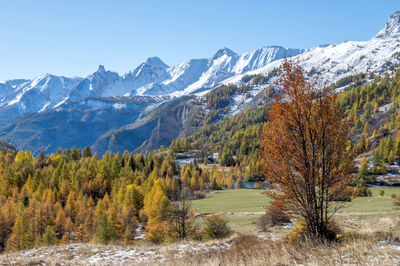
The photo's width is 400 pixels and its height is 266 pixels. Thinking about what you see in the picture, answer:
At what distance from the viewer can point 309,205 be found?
40.0 feet

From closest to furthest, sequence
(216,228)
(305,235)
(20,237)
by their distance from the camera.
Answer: (305,235) → (216,228) → (20,237)

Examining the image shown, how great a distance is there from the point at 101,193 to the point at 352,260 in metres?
97.0

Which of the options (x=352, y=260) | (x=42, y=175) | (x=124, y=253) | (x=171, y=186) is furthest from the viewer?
(x=42, y=175)

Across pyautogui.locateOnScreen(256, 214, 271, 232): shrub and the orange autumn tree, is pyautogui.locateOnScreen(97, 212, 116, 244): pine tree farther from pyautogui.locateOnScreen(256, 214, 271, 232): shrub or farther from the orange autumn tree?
the orange autumn tree

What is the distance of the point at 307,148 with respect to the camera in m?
12.3

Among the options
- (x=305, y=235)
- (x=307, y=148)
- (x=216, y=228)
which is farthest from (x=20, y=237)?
(x=307, y=148)

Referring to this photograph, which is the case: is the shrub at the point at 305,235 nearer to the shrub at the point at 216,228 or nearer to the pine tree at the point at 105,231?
the shrub at the point at 216,228

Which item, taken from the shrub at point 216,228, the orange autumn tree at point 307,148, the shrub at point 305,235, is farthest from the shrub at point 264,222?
the orange autumn tree at point 307,148

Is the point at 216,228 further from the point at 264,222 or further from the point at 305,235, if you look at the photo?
the point at 305,235

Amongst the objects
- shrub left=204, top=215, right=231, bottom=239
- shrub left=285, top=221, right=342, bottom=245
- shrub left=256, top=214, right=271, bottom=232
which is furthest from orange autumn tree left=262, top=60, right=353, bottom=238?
shrub left=256, top=214, right=271, bottom=232

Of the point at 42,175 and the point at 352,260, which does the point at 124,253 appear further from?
the point at 42,175

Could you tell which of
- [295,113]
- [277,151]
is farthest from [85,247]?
[295,113]

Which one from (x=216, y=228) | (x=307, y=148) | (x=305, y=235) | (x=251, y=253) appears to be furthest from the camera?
(x=216, y=228)

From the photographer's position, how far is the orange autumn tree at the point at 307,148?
11945 mm
